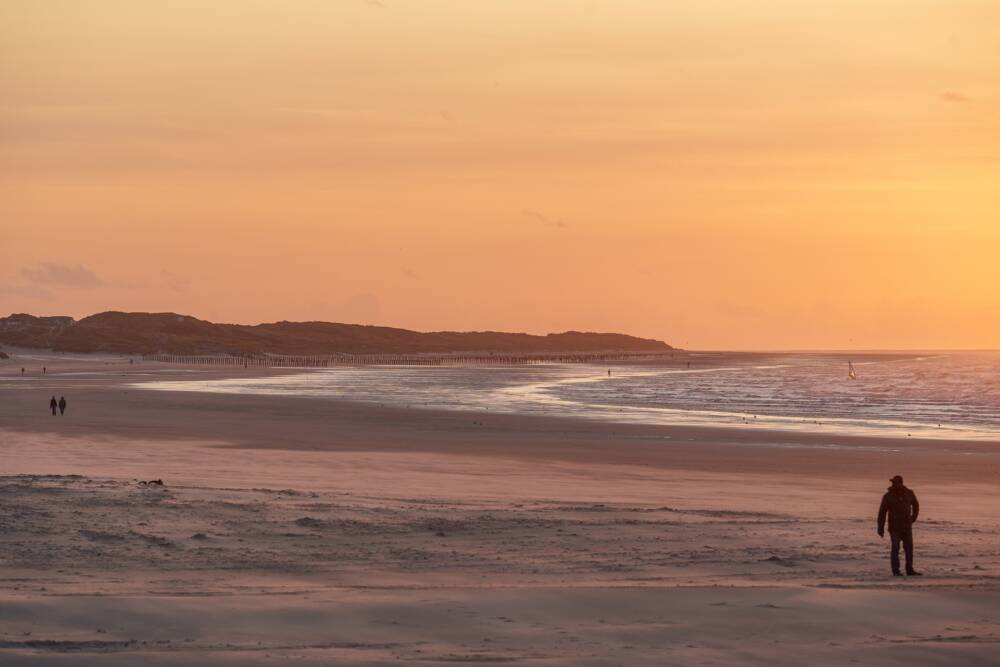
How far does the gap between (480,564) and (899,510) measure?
564 cm

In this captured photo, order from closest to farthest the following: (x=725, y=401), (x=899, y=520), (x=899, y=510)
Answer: (x=899, y=520), (x=899, y=510), (x=725, y=401)

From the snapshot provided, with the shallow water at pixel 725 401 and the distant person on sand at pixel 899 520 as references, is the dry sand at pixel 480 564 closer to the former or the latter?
the distant person on sand at pixel 899 520

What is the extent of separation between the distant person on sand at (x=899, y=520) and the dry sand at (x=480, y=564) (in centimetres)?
28

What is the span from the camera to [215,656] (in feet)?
36.1

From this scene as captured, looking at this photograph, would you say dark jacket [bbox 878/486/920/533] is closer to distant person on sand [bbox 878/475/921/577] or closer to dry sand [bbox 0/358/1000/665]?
distant person on sand [bbox 878/475/921/577]

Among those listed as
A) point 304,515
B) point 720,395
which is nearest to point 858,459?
point 304,515

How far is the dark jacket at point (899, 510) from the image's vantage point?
15.4 m

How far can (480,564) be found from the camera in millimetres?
15609

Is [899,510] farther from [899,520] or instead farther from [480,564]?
[480,564]

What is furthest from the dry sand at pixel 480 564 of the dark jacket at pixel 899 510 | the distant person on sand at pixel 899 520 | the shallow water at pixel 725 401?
the shallow water at pixel 725 401

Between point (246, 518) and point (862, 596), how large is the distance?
31.9ft

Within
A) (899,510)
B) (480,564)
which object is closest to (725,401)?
(899,510)

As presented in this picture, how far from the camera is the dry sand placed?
11.6 metres

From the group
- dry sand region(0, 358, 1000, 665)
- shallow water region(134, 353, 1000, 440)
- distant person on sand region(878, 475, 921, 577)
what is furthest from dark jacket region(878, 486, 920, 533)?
shallow water region(134, 353, 1000, 440)
